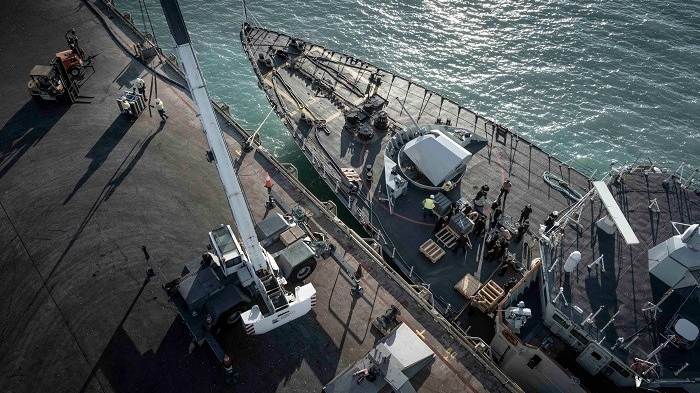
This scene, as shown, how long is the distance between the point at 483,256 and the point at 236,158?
20008 mm

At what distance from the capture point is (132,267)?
2950 centimetres

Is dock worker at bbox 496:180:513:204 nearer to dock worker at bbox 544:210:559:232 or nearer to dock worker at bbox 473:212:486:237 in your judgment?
dock worker at bbox 473:212:486:237

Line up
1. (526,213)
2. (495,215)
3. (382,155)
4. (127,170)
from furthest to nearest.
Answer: (382,155) < (127,170) < (495,215) < (526,213)

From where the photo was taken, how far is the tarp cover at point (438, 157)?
3756cm

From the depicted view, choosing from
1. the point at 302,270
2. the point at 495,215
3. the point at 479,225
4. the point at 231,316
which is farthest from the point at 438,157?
the point at 231,316

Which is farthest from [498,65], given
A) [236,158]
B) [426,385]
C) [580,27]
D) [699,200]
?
[426,385]

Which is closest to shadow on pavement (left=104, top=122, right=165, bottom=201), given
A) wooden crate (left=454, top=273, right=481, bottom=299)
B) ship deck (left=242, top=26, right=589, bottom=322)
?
ship deck (left=242, top=26, right=589, bottom=322)

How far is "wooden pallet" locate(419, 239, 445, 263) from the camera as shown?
33844 millimetres

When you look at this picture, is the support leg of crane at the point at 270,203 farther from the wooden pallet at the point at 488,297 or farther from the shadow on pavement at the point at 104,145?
the wooden pallet at the point at 488,297

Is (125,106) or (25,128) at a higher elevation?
(125,106)

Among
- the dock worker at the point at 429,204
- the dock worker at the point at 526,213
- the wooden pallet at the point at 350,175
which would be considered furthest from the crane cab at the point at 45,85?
the dock worker at the point at 526,213

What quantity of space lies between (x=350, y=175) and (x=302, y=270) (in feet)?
42.0

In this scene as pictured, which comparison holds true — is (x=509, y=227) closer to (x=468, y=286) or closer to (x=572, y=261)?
(x=468, y=286)

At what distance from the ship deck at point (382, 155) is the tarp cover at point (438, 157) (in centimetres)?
158
